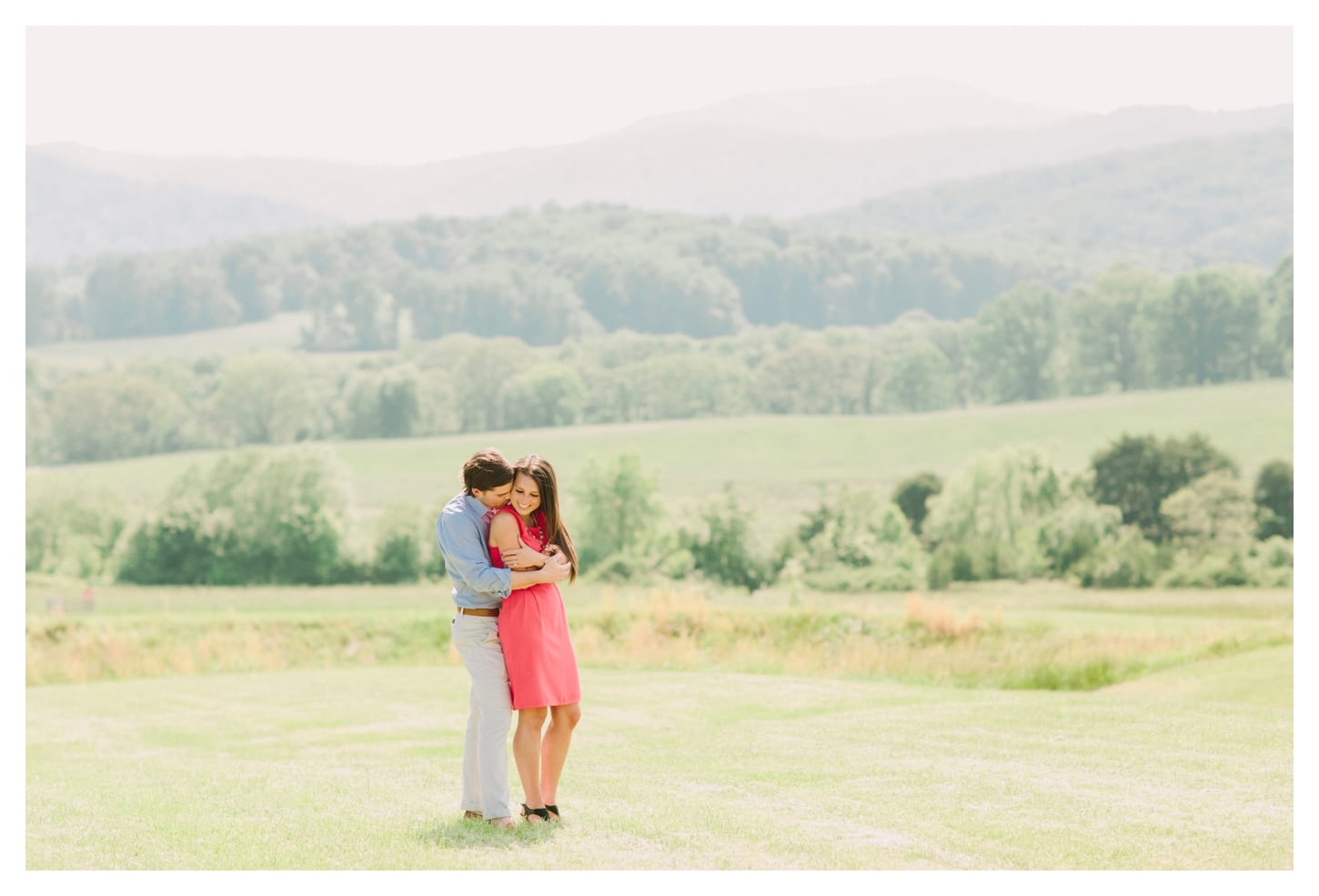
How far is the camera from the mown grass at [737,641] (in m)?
20.0

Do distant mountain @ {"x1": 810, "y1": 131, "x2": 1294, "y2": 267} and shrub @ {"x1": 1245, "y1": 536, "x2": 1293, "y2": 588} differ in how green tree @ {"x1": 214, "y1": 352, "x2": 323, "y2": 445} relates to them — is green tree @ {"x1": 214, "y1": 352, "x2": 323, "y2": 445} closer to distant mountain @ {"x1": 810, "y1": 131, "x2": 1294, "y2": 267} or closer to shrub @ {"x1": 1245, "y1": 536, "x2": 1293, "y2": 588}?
shrub @ {"x1": 1245, "y1": 536, "x2": 1293, "y2": 588}

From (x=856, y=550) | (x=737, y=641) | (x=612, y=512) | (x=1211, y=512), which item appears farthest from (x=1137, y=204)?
(x=737, y=641)

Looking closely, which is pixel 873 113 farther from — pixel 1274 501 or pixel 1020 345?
pixel 1274 501

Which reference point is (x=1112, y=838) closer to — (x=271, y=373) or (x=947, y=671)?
(x=947, y=671)

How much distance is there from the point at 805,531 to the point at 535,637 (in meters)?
41.2

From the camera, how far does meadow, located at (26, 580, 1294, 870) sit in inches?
302

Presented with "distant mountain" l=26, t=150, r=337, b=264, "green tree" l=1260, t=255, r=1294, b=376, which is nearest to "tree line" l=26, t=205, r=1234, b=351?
"distant mountain" l=26, t=150, r=337, b=264

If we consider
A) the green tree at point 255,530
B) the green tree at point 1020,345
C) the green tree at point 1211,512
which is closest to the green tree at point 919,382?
the green tree at point 1020,345

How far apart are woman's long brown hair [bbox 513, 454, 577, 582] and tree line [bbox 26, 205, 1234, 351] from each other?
83.2m

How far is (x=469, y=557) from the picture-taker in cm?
764

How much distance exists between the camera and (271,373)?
77.1 meters

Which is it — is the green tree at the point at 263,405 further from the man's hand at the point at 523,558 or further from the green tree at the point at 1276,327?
the man's hand at the point at 523,558

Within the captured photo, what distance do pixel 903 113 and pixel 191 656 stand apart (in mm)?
105525

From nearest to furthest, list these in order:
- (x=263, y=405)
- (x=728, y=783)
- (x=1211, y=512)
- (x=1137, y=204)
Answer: (x=728, y=783) → (x=1211, y=512) → (x=263, y=405) → (x=1137, y=204)
